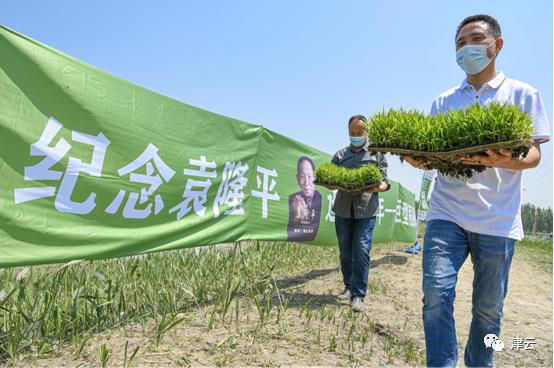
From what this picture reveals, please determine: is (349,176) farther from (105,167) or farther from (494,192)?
(105,167)

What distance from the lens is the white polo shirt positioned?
1.93 meters

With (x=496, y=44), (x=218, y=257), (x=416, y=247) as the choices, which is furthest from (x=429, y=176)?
(x=496, y=44)

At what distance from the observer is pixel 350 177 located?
3738 millimetres

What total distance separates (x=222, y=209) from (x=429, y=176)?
640cm

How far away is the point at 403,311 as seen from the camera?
3.60m

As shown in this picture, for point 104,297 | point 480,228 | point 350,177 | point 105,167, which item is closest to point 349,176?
point 350,177

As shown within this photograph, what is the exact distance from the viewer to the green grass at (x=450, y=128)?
1.71 meters

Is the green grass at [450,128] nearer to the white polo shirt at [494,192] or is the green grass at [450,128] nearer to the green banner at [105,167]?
the white polo shirt at [494,192]

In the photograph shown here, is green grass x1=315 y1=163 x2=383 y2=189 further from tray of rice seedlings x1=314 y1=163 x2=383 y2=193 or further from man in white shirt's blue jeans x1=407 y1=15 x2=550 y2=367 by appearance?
man in white shirt's blue jeans x1=407 y1=15 x2=550 y2=367

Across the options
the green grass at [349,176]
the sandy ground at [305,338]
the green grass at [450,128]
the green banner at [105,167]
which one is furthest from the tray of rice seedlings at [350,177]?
the green grass at [450,128]

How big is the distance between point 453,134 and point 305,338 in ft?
4.99

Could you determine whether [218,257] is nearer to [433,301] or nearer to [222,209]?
[222,209]

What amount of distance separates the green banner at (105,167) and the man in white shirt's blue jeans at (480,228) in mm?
1971

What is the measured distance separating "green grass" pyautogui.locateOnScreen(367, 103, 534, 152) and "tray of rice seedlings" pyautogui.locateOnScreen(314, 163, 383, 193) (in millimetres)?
1452
